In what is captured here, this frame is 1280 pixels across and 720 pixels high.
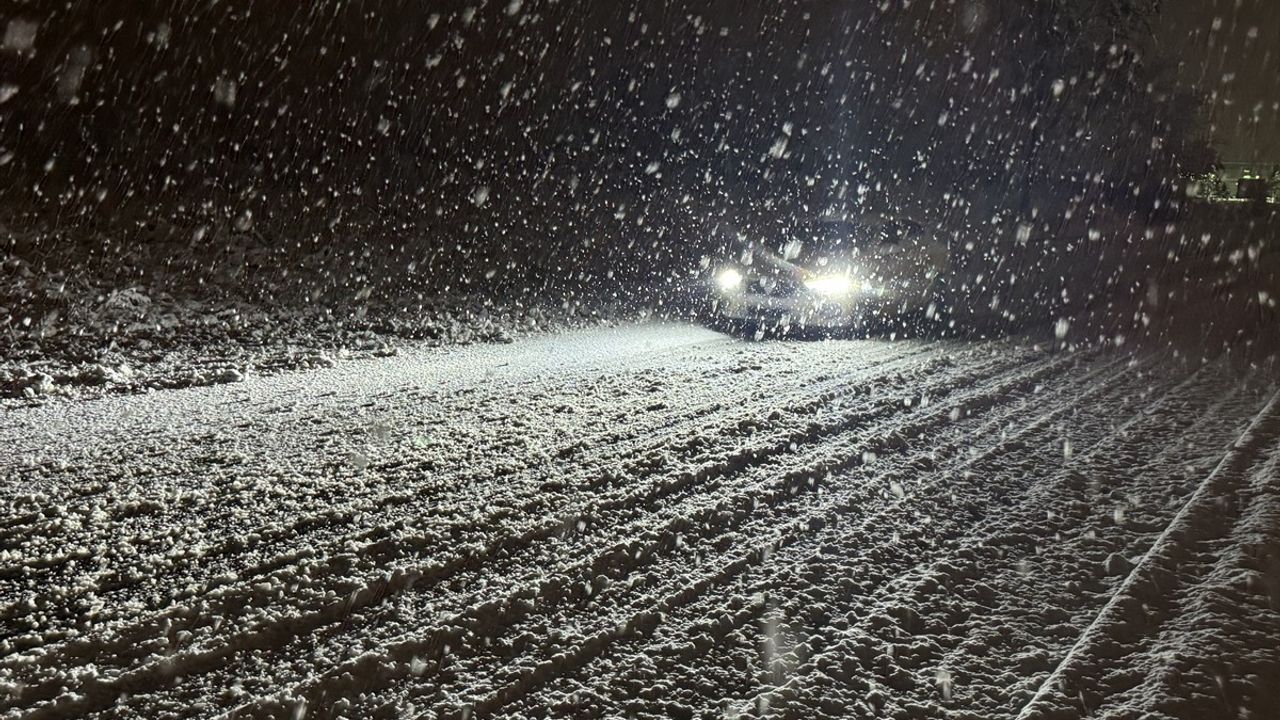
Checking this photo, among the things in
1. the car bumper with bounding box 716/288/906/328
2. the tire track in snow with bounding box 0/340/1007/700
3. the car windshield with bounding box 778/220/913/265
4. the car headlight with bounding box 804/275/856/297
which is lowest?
the tire track in snow with bounding box 0/340/1007/700

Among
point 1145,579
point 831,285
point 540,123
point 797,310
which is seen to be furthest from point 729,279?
point 540,123

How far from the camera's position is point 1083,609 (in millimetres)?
3160

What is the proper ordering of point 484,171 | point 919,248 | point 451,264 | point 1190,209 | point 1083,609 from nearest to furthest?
point 1083,609 < point 919,248 < point 451,264 < point 484,171 < point 1190,209

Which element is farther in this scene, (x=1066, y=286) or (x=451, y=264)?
(x=1066, y=286)

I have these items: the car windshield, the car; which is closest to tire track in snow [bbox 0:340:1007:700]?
the car

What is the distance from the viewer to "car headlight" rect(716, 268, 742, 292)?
420 inches

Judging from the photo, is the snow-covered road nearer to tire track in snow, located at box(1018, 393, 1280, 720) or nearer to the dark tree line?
tire track in snow, located at box(1018, 393, 1280, 720)

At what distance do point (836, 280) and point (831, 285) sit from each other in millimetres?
107

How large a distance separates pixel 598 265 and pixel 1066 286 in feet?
29.1

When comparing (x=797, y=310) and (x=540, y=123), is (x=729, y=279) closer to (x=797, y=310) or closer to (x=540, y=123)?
(x=797, y=310)

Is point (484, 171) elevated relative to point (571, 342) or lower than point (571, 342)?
elevated

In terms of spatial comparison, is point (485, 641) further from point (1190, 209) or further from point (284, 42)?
point (1190, 209)

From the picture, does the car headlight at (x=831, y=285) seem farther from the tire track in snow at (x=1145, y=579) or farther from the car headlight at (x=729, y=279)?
the tire track in snow at (x=1145, y=579)

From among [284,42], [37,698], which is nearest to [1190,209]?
[284,42]
